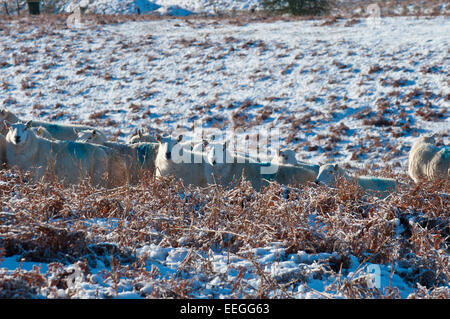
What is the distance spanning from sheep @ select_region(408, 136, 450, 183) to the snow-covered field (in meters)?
2.48

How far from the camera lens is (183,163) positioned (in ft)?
26.1

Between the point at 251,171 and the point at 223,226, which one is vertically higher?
the point at 223,226

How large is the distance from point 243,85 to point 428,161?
11948mm

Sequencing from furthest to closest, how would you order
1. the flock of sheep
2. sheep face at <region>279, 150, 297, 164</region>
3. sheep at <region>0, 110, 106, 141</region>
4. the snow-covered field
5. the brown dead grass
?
the snow-covered field, sheep at <region>0, 110, 106, 141</region>, sheep face at <region>279, 150, 297, 164</region>, the flock of sheep, the brown dead grass

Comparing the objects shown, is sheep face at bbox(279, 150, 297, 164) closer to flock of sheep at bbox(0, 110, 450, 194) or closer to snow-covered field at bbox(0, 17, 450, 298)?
flock of sheep at bbox(0, 110, 450, 194)

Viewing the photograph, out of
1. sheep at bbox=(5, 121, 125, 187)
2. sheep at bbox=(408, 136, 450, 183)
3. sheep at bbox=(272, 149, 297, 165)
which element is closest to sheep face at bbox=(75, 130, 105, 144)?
sheep at bbox=(5, 121, 125, 187)

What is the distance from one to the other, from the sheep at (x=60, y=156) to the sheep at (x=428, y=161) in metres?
5.73

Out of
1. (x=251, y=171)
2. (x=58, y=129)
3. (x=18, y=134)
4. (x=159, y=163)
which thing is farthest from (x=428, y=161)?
(x=58, y=129)

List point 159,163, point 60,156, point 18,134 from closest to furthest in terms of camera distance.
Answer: point 18,134, point 60,156, point 159,163

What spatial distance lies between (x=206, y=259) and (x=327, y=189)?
202cm

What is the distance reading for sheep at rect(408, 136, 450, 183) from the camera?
28.8 ft

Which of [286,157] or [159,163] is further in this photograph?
[286,157]

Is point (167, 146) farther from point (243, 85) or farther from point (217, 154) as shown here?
point (243, 85)

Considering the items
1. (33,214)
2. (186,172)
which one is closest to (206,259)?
(33,214)
